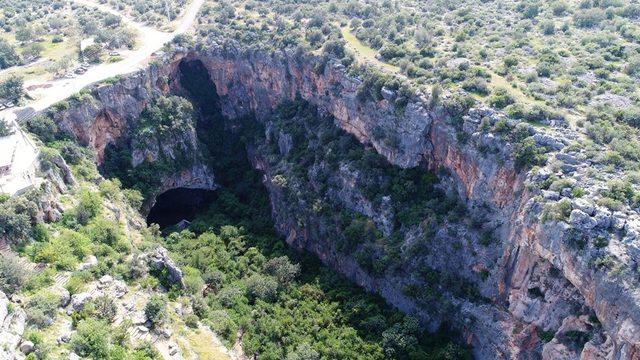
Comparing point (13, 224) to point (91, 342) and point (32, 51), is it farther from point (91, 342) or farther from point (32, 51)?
point (32, 51)

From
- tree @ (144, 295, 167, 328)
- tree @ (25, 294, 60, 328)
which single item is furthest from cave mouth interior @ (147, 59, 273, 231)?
tree @ (25, 294, 60, 328)

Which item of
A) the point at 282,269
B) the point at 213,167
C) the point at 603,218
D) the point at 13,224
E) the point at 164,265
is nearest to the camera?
the point at 603,218

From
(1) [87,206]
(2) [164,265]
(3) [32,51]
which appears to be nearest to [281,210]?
(2) [164,265]

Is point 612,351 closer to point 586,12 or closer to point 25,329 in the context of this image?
point 25,329

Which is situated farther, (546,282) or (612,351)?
(546,282)

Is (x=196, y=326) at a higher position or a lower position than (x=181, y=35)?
lower

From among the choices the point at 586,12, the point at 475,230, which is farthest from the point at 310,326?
the point at 586,12
